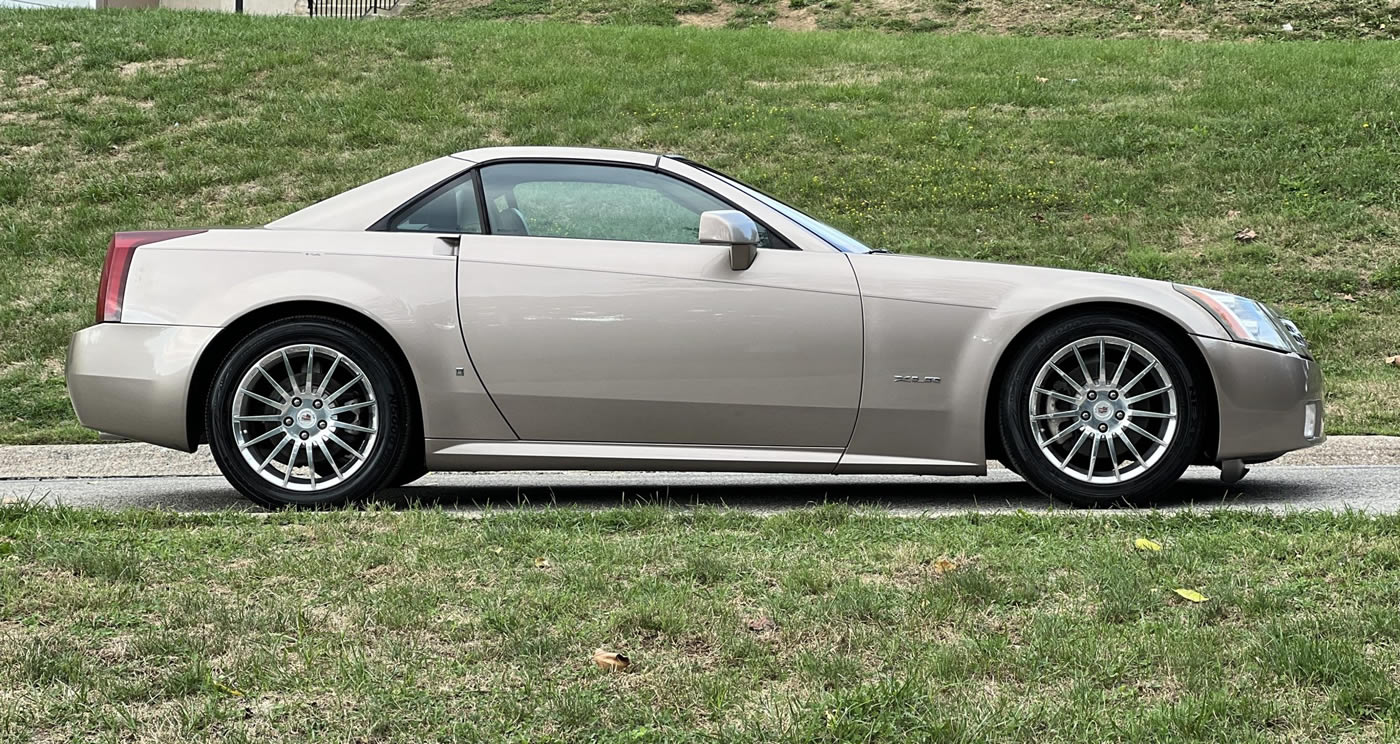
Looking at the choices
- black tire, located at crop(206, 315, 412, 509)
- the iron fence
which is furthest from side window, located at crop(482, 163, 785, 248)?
the iron fence

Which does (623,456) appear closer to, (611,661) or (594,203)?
(594,203)

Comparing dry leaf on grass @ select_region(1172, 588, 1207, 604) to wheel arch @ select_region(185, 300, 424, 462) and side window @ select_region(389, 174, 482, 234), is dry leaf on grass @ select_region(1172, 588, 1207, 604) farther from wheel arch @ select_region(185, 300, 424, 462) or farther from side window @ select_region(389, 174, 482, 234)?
side window @ select_region(389, 174, 482, 234)

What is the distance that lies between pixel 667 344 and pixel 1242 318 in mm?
2230

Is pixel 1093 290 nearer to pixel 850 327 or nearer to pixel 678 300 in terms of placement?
pixel 850 327

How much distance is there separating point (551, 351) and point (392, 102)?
38.6ft

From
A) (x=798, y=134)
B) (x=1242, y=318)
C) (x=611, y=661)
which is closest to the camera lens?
(x=611, y=661)

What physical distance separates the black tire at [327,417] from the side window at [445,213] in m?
0.48

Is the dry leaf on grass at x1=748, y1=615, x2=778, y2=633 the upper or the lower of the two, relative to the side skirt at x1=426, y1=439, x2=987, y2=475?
lower

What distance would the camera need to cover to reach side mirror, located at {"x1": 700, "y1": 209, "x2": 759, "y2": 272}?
17.4ft

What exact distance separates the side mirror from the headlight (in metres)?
1.70

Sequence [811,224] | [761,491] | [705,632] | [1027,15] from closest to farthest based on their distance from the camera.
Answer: [705,632] → [811,224] → [761,491] → [1027,15]

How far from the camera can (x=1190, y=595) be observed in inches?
144

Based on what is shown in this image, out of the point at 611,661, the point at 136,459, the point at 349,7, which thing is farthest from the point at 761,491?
the point at 349,7

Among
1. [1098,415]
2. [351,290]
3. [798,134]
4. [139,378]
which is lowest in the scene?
[1098,415]
